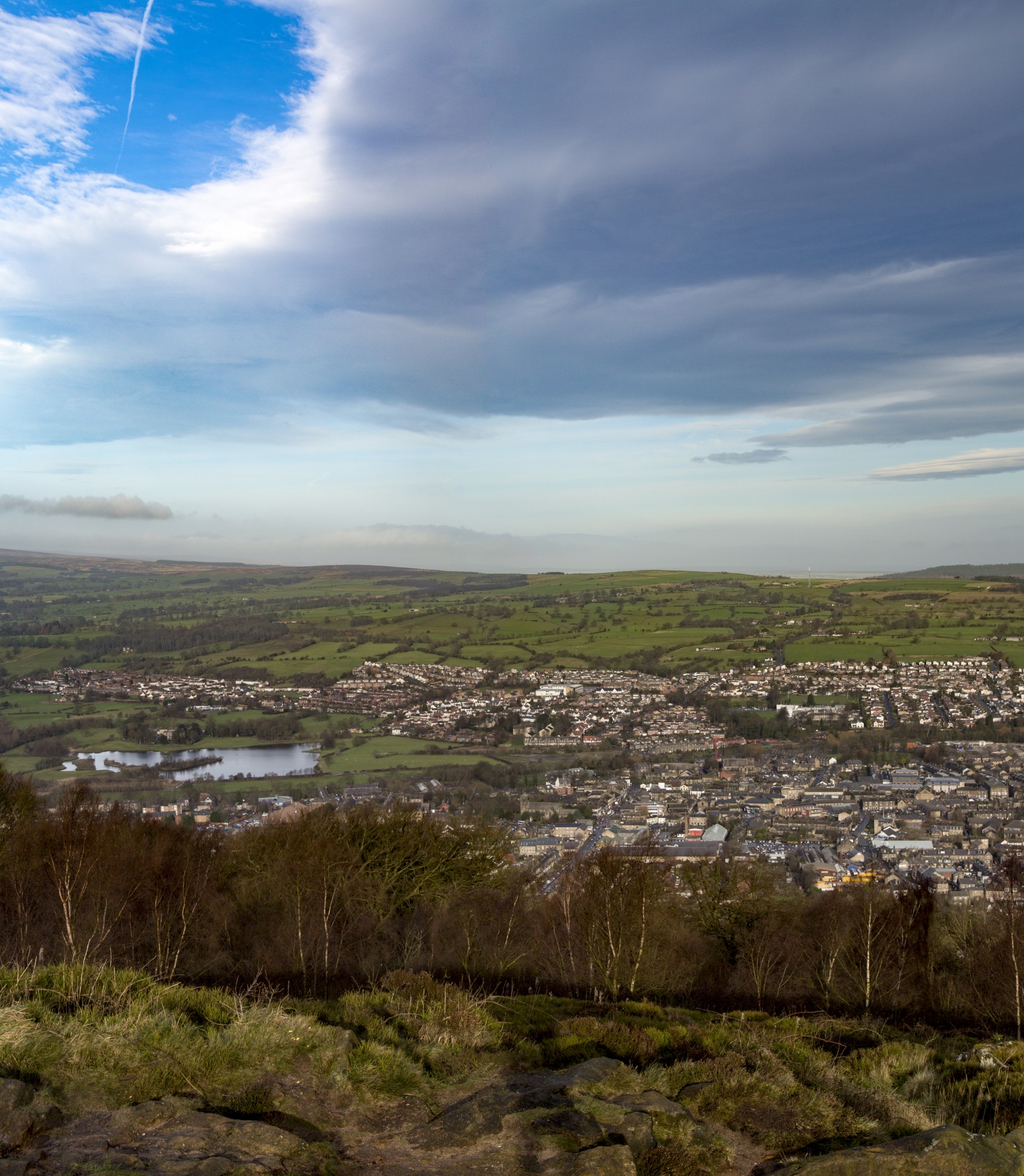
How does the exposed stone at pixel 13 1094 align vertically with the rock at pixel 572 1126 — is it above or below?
above

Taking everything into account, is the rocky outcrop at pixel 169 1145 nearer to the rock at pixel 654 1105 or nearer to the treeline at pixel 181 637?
the rock at pixel 654 1105

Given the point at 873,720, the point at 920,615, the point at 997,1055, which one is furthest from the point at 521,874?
the point at 920,615

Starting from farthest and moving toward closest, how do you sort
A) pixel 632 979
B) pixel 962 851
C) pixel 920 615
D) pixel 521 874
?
pixel 920 615 → pixel 962 851 → pixel 521 874 → pixel 632 979

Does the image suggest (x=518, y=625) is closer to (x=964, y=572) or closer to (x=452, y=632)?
(x=452, y=632)

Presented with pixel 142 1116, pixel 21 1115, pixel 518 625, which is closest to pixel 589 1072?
pixel 142 1116

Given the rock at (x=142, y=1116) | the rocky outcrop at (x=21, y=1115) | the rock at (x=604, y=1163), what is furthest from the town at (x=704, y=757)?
the rocky outcrop at (x=21, y=1115)

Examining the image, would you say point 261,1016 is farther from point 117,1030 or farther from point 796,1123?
point 796,1123
